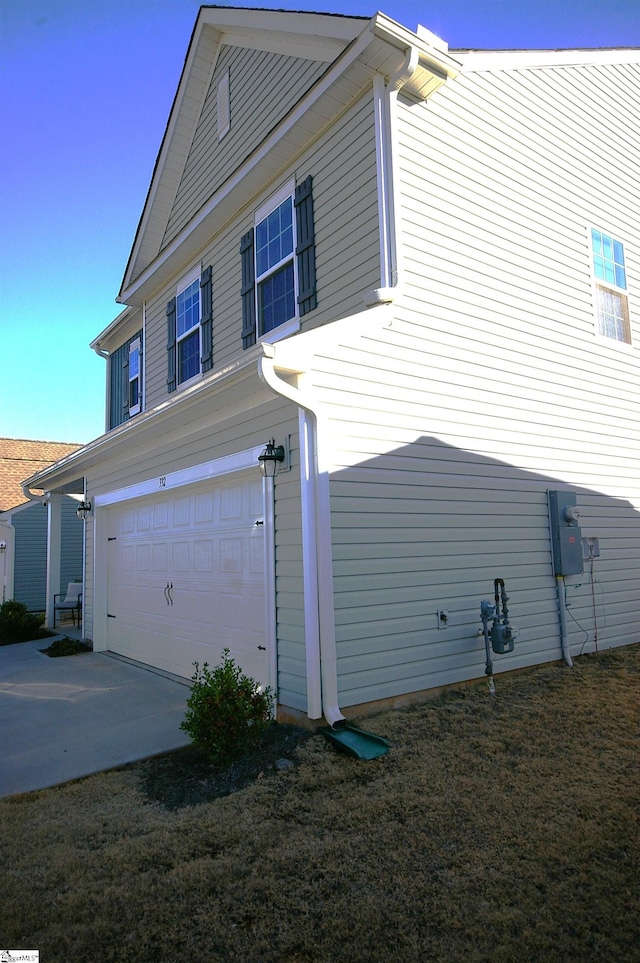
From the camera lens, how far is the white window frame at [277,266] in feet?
21.8

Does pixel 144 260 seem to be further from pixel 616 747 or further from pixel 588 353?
pixel 616 747

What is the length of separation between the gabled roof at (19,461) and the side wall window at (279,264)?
14.0m

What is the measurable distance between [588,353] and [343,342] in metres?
4.13

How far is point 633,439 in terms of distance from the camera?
8555 mm

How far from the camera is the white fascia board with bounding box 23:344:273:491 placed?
5.20 meters

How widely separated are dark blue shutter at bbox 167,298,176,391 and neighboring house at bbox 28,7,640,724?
0.27 ft

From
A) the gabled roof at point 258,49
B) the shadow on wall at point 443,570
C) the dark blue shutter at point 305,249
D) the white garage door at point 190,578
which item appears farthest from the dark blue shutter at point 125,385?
the shadow on wall at point 443,570

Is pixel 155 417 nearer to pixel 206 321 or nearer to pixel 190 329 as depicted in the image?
pixel 206 321

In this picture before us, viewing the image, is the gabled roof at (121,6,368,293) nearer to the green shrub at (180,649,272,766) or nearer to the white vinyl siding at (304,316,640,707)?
the white vinyl siding at (304,316,640,707)

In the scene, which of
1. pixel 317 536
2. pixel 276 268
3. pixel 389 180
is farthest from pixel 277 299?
pixel 317 536

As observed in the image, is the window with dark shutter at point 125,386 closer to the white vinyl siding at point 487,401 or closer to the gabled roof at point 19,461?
the white vinyl siding at point 487,401

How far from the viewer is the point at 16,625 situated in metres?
12.2

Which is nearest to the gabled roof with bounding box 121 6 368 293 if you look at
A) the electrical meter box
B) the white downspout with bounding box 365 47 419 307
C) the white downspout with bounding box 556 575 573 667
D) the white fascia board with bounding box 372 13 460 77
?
the white fascia board with bounding box 372 13 460 77

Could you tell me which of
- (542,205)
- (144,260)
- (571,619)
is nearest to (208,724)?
(571,619)
